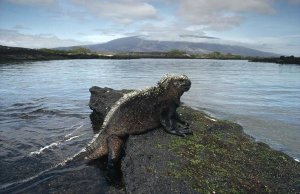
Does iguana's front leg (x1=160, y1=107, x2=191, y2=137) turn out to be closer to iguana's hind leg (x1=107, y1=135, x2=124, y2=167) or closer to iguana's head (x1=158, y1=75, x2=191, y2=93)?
iguana's head (x1=158, y1=75, x2=191, y2=93)

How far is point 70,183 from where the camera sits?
7.41 m

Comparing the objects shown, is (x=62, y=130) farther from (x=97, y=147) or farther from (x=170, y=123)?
(x=170, y=123)

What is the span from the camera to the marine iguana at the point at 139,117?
848 centimetres

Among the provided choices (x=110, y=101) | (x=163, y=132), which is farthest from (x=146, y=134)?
(x=110, y=101)

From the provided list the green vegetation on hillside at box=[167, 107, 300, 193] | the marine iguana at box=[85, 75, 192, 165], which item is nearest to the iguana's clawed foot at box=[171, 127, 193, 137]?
the marine iguana at box=[85, 75, 192, 165]

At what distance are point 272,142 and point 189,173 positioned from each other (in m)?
6.62

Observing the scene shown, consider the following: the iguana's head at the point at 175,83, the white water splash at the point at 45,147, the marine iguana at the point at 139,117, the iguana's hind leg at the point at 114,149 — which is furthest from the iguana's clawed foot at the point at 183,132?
the white water splash at the point at 45,147

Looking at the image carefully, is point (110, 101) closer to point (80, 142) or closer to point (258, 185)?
point (80, 142)

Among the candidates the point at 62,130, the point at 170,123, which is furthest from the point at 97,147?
the point at 62,130

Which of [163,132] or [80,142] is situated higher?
[163,132]

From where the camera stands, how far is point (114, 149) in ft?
27.2

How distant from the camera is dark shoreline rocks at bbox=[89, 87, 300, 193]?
629cm

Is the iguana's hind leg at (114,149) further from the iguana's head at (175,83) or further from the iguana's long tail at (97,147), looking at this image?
the iguana's head at (175,83)

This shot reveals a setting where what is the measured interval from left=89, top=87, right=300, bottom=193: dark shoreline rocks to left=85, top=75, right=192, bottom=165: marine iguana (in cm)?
26
